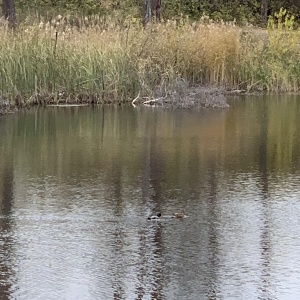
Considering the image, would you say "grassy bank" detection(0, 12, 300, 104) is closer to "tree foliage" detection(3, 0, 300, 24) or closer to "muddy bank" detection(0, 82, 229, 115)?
"muddy bank" detection(0, 82, 229, 115)

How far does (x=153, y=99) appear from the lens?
670 inches

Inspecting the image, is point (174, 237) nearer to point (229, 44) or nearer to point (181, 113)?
point (181, 113)

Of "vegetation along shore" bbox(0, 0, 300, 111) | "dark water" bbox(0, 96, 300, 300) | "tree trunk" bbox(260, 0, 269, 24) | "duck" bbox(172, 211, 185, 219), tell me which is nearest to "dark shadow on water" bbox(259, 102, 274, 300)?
"dark water" bbox(0, 96, 300, 300)

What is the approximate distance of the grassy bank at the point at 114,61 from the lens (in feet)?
52.7

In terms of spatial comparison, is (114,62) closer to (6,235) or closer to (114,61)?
(114,61)

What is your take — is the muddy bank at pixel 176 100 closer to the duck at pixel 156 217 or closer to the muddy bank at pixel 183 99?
the muddy bank at pixel 183 99

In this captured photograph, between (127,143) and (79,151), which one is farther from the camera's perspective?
(127,143)

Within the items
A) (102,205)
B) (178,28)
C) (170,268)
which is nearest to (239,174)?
(102,205)


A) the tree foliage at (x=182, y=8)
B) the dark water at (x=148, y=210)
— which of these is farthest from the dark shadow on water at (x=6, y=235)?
the tree foliage at (x=182, y=8)

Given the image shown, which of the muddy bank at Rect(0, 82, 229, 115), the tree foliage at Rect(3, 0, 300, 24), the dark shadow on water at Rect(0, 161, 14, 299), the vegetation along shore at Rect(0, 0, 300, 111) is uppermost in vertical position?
the tree foliage at Rect(3, 0, 300, 24)

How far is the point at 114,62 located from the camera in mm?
16812

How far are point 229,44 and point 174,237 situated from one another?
517 inches

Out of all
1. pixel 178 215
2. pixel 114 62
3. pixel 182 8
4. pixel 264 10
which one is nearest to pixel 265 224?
pixel 178 215

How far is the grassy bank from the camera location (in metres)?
16.1
